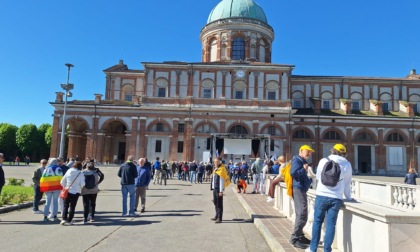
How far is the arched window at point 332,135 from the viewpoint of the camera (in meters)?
40.4

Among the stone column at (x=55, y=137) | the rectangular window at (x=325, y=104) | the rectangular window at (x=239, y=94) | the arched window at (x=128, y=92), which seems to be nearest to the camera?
the stone column at (x=55, y=137)

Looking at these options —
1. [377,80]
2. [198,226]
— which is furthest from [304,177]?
[377,80]

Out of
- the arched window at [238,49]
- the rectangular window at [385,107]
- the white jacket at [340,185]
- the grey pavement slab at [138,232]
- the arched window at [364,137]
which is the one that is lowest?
the grey pavement slab at [138,232]

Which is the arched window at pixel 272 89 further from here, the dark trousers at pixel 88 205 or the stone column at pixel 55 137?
the dark trousers at pixel 88 205

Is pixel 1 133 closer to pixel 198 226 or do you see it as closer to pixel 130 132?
pixel 130 132

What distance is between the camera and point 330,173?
16.4 feet

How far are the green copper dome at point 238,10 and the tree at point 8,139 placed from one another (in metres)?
49.9

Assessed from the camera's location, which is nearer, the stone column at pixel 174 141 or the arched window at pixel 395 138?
the stone column at pixel 174 141

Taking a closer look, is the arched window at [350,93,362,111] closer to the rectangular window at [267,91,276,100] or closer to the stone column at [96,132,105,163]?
the rectangular window at [267,91,276,100]

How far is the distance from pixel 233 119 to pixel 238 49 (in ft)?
36.4

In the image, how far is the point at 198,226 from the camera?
9.00m

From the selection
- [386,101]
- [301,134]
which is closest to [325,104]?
[301,134]

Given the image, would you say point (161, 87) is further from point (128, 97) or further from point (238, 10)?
point (238, 10)

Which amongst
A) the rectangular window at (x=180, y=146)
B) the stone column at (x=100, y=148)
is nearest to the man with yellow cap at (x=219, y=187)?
the rectangular window at (x=180, y=146)
